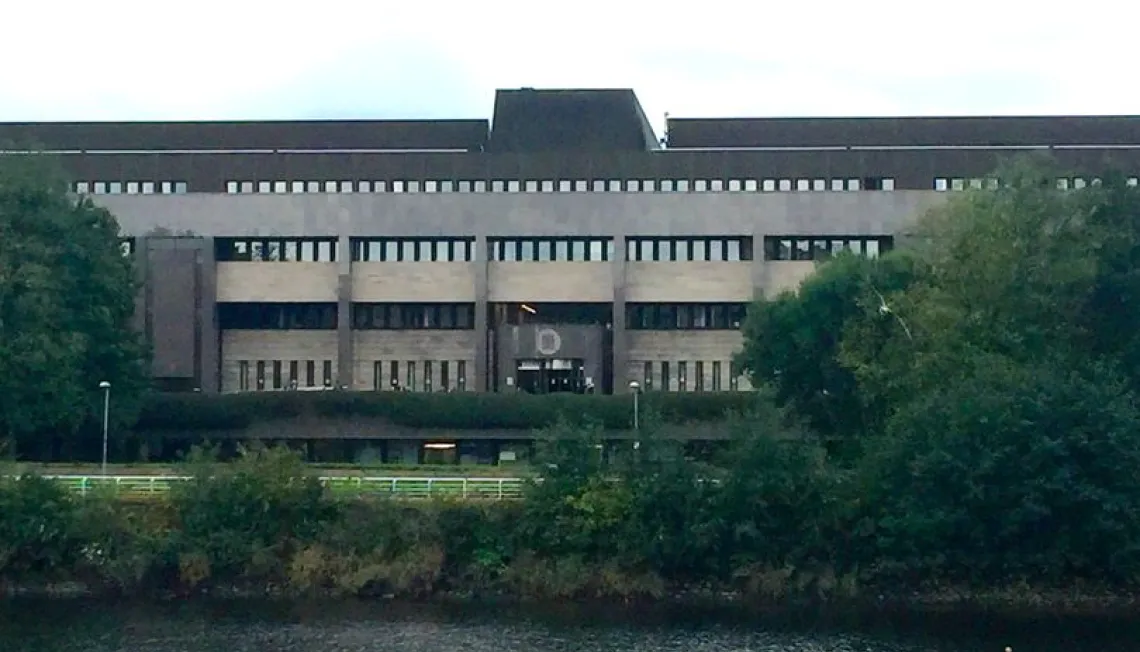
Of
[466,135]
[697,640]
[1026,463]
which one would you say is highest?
[466,135]

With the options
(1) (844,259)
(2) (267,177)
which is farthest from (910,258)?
(2) (267,177)

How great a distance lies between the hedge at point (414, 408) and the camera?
68750 millimetres

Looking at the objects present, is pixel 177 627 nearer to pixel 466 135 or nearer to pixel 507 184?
pixel 507 184

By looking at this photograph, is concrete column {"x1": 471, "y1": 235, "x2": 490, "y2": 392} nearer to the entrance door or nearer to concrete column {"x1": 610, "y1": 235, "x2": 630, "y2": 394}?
the entrance door

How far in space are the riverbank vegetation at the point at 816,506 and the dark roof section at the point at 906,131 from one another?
36.5m

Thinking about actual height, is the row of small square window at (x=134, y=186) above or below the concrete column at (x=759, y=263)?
above

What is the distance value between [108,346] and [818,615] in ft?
101

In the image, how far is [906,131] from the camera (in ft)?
292

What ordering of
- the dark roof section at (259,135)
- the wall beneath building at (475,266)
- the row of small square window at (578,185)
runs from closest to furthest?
the wall beneath building at (475,266)
the row of small square window at (578,185)
the dark roof section at (259,135)

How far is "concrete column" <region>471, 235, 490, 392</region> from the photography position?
74.9m

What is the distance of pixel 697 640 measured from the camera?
136ft

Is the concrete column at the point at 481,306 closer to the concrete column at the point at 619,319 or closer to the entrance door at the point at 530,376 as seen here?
the entrance door at the point at 530,376

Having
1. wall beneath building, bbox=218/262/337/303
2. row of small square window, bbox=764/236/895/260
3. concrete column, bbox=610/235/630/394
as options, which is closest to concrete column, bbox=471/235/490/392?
concrete column, bbox=610/235/630/394

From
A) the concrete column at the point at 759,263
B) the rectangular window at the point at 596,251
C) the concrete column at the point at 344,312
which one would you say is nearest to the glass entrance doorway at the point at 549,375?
the rectangular window at the point at 596,251
